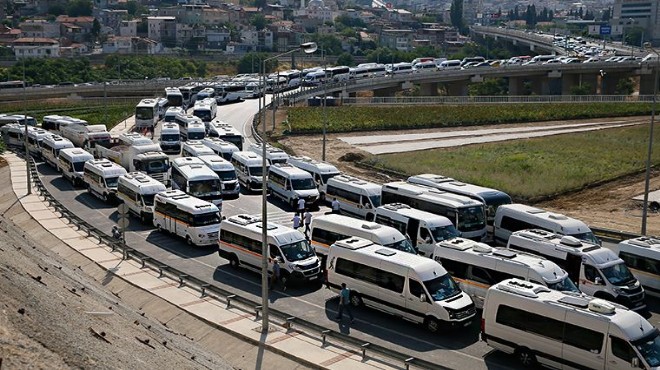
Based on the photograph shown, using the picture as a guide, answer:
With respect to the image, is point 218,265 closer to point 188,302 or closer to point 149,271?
point 149,271

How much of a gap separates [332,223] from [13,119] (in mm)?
46962

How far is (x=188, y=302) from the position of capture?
24875 mm

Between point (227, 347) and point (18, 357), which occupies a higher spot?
point (18, 357)

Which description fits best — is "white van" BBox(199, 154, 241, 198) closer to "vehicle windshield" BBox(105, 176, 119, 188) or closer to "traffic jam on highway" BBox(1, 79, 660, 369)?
"traffic jam on highway" BBox(1, 79, 660, 369)

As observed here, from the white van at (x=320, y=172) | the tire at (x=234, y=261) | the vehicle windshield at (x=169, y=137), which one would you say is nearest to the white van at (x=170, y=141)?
the vehicle windshield at (x=169, y=137)

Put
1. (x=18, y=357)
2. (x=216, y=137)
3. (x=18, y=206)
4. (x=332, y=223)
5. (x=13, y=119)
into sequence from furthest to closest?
(x=13, y=119)
(x=216, y=137)
(x=18, y=206)
(x=332, y=223)
(x=18, y=357)

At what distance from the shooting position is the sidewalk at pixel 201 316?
20.4 metres

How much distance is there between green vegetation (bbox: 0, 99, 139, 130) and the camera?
76.2 metres

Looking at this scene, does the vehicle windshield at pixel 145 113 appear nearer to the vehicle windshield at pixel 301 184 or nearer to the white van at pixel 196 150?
the white van at pixel 196 150

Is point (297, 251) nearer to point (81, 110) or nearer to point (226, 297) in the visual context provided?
point (226, 297)

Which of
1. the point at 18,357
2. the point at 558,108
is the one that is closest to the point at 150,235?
the point at 18,357

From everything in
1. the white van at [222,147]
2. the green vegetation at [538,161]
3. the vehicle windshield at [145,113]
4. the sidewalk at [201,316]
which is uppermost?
the vehicle windshield at [145,113]

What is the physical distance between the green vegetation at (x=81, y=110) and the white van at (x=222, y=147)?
25.2 meters

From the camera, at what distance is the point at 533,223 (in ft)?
96.7
